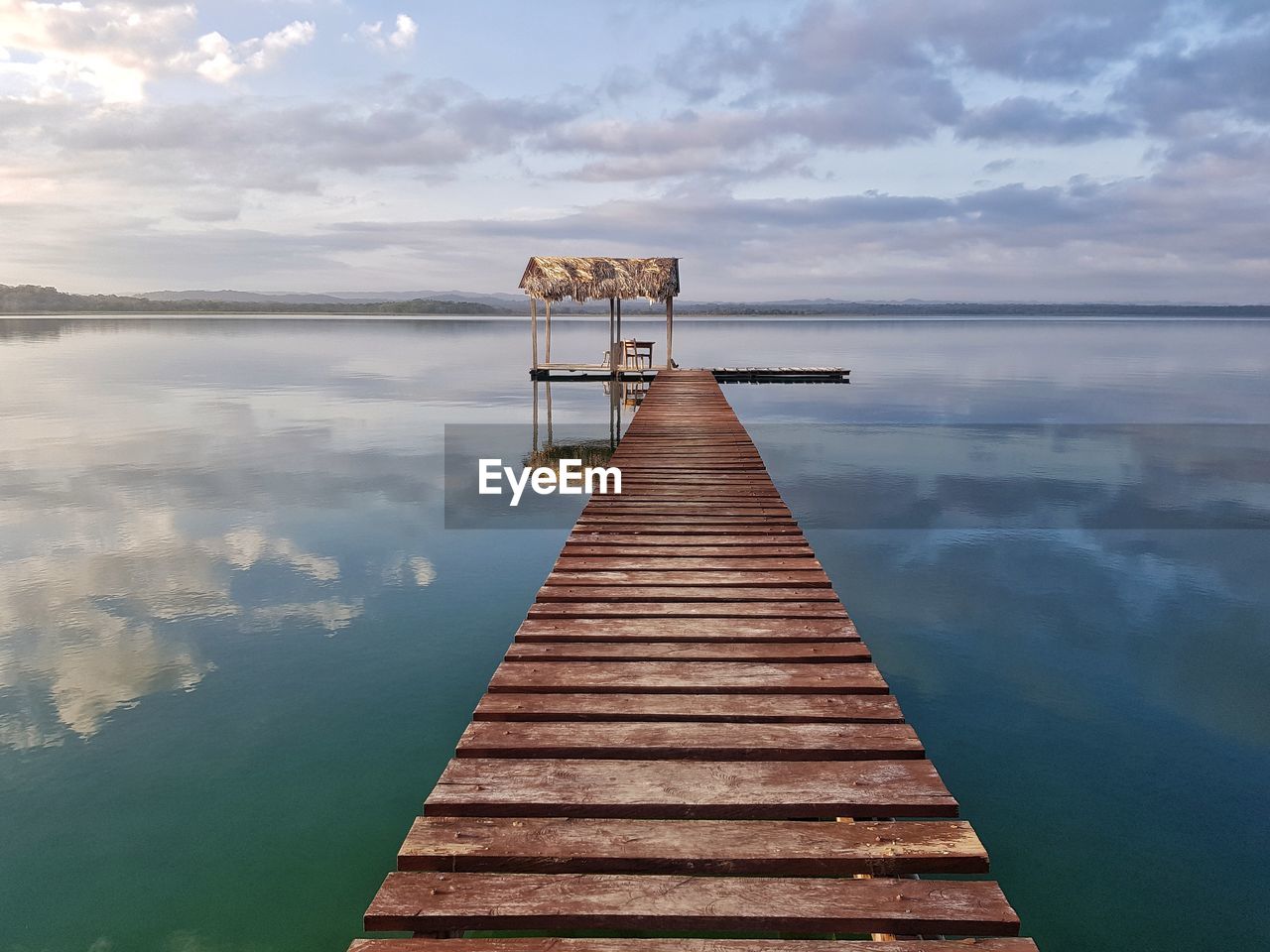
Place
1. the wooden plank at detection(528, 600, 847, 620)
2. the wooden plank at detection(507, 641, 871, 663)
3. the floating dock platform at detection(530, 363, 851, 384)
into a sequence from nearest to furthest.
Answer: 1. the wooden plank at detection(507, 641, 871, 663)
2. the wooden plank at detection(528, 600, 847, 620)
3. the floating dock platform at detection(530, 363, 851, 384)

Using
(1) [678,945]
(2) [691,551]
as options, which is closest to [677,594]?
(2) [691,551]

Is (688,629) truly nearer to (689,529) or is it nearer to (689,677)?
(689,677)

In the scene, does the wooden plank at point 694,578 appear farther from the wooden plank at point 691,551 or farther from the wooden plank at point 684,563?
the wooden plank at point 691,551

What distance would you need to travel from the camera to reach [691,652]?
4.82 meters

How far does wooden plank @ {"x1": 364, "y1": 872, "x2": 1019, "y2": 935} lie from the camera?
8.73 feet

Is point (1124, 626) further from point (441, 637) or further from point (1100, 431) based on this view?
point (1100, 431)

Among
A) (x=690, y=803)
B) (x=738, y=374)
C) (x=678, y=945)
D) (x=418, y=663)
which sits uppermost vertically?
(x=738, y=374)

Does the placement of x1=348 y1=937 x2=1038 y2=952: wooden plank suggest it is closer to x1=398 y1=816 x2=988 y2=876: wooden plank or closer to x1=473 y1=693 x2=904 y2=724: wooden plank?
x1=398 y1=816 x2=988 y2=876: wooden plank

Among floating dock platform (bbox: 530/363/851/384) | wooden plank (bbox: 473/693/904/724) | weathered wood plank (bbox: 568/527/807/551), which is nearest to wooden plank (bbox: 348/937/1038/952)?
wooden plank (bbox: 473/693/904/724)

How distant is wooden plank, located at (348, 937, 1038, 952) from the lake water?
6.78ft

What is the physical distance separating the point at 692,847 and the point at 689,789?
377 mm

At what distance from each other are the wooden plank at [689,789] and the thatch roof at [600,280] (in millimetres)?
24834

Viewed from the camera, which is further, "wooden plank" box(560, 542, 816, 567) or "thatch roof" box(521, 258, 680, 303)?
"thatch roof" box(521, 258, 680, 303)

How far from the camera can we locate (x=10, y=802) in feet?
17.7
